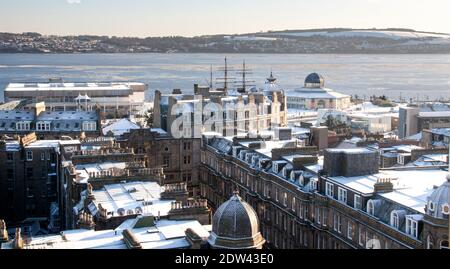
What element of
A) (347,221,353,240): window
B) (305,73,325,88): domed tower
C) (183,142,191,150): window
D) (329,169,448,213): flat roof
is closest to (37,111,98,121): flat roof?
(183,142,191,150): window

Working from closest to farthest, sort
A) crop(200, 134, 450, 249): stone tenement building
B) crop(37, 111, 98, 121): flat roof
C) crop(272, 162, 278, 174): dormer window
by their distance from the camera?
crop(200, 134, 450, 249): stone tenement building < crop(272, 162, 278, 174): dormer window < crop(37, 111, 98, 121): flat roof

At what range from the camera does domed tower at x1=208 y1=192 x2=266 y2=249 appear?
16.7 meters

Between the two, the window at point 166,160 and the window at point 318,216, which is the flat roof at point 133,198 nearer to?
the window at point 318,216

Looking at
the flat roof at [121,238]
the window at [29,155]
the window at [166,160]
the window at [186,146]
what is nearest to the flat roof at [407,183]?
the flat roof at [121,238]

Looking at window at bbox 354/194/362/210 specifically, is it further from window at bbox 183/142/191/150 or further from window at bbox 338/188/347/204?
window at bbox 183/142/191/150

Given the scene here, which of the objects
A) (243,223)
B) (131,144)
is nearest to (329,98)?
(131,144)

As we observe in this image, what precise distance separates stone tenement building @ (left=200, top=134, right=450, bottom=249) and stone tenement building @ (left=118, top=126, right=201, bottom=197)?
25.5ft

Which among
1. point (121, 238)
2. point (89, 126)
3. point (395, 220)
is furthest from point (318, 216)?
point (89, 126)

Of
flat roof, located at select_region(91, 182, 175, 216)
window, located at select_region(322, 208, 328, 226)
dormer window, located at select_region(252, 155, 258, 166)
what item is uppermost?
flat roof, located at select_region(91, 182, 175, 216)

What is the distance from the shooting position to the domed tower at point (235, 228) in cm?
1673

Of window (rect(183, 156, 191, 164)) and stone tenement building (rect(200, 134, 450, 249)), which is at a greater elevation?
stone tenement building (rect(200, 134, 450, 249))

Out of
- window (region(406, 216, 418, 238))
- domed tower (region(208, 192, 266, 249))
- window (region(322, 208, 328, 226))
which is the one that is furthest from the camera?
window (region(322, 208, 328, 226))
